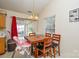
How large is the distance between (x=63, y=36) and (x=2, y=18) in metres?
2.61

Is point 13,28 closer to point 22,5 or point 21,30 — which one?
point 21,30

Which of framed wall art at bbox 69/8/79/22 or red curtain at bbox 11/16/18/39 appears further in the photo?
red curtain at bbox 11/16/18/39

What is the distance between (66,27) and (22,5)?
246 cm

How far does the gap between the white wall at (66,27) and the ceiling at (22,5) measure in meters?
0.60

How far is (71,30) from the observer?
313cm

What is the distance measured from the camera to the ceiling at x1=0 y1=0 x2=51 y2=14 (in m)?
3.99

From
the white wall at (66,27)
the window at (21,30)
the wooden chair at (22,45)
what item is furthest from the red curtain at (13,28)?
the white wall at (66,27)

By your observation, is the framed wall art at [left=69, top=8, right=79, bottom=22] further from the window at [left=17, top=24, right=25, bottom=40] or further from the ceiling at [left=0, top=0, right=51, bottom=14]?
the window at [left=17, top=24, right=25, bottom=40]

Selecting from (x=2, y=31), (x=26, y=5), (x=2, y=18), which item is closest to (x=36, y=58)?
(x=2, y=31)

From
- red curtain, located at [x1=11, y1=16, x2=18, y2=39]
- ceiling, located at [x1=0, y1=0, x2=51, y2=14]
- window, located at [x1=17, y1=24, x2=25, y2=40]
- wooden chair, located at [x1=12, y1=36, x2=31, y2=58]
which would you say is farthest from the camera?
window, located at [x1=17, y1=24, x2=25, y2=40]

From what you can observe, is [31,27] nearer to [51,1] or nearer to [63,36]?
[51,1]

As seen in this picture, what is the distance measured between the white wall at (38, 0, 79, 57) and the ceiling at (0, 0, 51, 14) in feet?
1.98

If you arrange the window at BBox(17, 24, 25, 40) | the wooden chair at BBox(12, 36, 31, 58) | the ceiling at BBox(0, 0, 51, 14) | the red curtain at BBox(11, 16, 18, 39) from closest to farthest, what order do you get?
the wooden chair at BBox(12, 36, 31, 58) → the ceiling at BBox(0, 0, 51, 14) → the red curtain at BBox(11, 16, 18, 39) → the window at BBox(17, 24, 25, 40)

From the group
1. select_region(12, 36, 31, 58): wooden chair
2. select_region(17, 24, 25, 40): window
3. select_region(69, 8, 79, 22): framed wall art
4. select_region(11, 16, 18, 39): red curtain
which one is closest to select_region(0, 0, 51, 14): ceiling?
select_region(11, 16, 18, 39): red curtain
